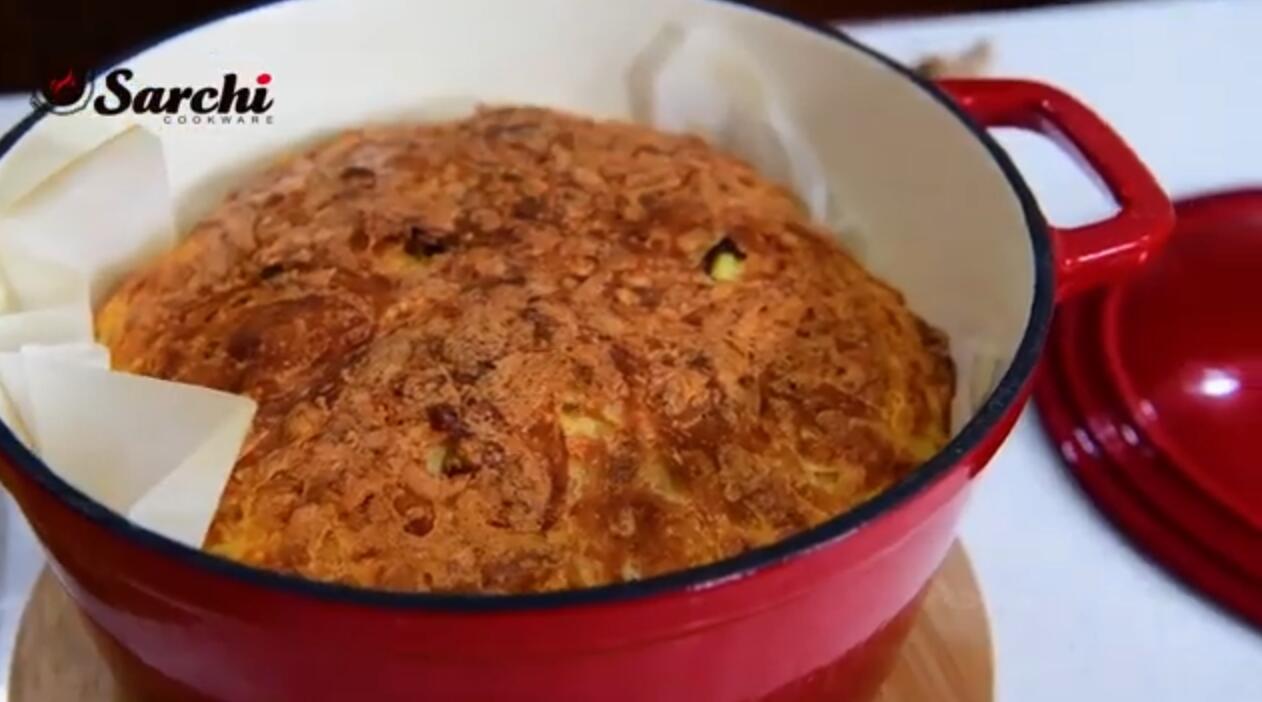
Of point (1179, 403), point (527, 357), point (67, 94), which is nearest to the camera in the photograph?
point (527, 357)

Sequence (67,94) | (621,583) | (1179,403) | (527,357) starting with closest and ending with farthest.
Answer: (621,583), (527,357), (67,94), (1179,403)

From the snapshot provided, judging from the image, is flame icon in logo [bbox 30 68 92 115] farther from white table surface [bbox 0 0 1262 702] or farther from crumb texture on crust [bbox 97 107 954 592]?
white table surface [bbox 0 0 1262 702]

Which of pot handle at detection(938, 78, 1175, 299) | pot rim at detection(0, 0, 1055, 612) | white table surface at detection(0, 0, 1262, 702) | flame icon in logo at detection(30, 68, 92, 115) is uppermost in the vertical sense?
pot handle at detection(938, 78, 1175, 299)

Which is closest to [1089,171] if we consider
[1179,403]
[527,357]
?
[1179,403]

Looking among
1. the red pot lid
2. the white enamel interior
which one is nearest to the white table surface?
the red pot lid

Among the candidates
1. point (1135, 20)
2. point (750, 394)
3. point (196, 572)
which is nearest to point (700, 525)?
point (750, 394)

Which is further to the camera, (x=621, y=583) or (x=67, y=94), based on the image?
(x=67, y=94)

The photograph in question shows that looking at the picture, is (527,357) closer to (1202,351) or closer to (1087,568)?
(1087,568)
